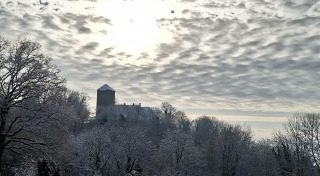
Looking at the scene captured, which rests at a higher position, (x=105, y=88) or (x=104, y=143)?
(x=105, y=88)

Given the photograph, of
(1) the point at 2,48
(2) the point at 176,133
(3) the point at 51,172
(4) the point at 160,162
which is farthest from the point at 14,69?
(2) the point at 176,133

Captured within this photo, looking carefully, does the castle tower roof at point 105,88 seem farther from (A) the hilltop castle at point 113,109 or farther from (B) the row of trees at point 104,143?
(B) the row of trees at point 104,143

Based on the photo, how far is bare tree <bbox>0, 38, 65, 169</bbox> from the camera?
24875 mm

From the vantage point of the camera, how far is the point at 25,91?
2545cm

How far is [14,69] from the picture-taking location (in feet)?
83.4

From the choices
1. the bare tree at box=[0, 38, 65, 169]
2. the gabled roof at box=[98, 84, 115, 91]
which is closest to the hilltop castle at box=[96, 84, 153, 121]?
the gabled roof at box=[98, 84, 115, 91]

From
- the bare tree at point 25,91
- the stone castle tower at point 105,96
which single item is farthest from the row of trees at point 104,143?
the stone castle tower at point 105,96

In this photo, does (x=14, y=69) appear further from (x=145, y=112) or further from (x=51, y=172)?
(x=145, y=112)

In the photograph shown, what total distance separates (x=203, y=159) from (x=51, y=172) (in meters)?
81.5

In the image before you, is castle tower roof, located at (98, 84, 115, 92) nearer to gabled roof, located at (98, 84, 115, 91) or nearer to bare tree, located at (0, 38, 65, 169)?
gabled roof, located at (98, 84, 115, 91)

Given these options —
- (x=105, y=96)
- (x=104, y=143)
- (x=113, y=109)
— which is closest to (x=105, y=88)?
(x=105, y=96)

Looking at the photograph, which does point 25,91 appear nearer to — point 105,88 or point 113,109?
point 113,109

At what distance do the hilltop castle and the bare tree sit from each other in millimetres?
99568

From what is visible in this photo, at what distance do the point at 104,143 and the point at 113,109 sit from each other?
2991 inches
